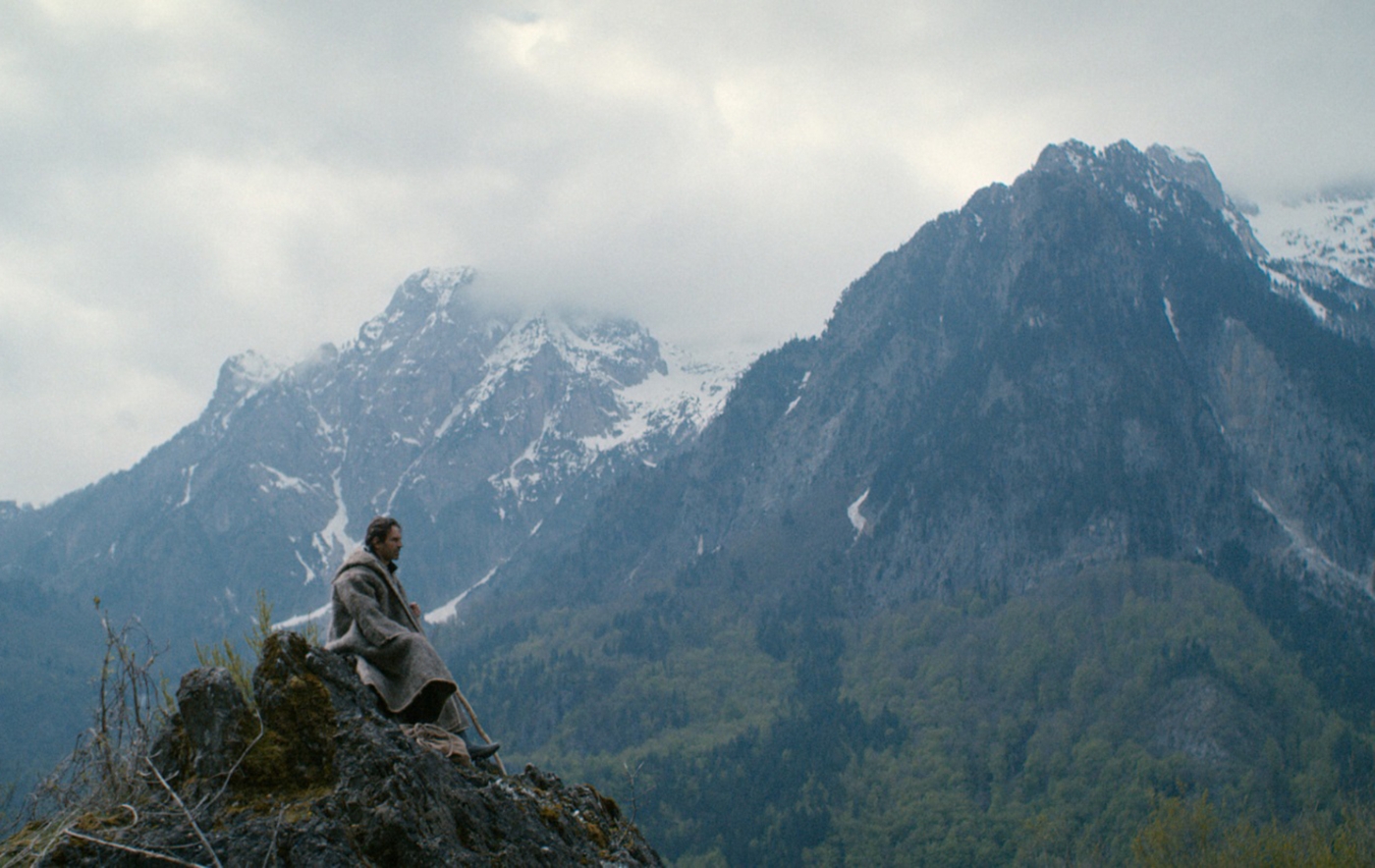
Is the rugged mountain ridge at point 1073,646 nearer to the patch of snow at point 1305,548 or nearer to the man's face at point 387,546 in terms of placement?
the patch of snow at point 1305,548

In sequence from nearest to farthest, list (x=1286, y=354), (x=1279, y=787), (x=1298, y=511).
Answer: (x=1279, y=787), (x=1298, y=511), (x=1286, y=354)

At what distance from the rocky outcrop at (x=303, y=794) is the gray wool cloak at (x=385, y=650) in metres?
0.25

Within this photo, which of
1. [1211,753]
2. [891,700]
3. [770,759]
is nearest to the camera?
[1211,753]

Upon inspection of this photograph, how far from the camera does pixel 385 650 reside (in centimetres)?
849

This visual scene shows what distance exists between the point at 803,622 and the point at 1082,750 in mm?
78468

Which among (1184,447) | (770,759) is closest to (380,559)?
(770,759)

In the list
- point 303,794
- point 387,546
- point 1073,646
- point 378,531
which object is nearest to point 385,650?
point 387,546

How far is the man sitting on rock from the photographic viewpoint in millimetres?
8422

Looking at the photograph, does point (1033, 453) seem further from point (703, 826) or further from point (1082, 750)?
point (703, 826)

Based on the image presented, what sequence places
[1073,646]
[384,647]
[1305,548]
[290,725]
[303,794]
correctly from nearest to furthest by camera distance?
[303,794] < [290,725] < [384,647] < [1073,646] < [1305,548]

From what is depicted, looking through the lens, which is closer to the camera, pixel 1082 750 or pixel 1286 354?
pixel 1082 750

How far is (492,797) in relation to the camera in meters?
8.21

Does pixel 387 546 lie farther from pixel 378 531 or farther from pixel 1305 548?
pixel 1305 548

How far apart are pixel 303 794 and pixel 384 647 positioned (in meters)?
1.49
